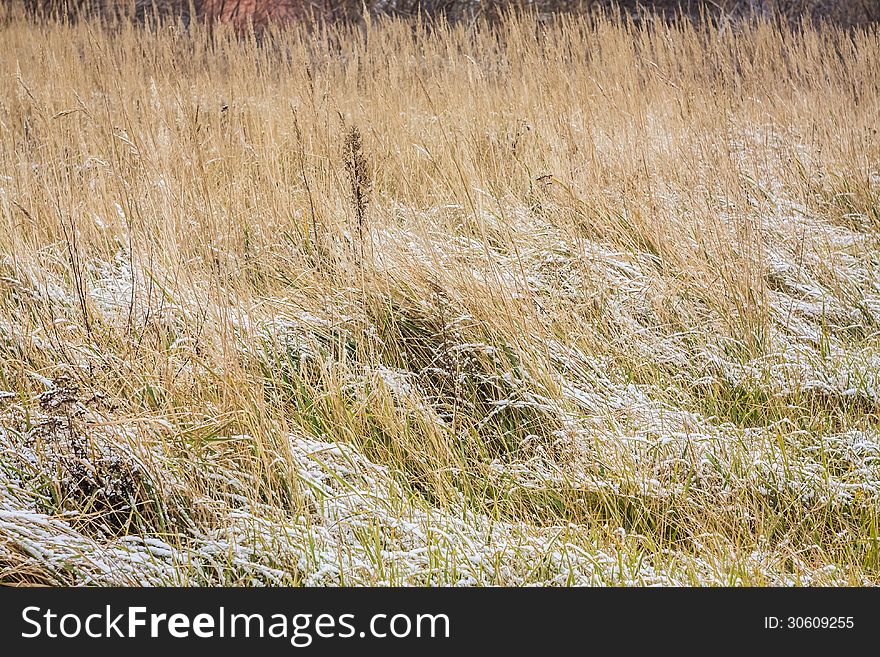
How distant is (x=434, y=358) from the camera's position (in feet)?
7.37

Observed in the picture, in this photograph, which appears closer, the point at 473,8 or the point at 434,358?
the point at 434,358

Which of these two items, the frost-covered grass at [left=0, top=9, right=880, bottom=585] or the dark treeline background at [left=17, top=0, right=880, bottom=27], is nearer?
the frost-covered grass at [left=0, top=9, right=880, bottom=585]

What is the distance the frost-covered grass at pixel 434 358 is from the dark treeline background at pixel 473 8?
11.5 ft

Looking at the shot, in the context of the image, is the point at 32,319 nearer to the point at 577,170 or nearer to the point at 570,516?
the point at 570,516

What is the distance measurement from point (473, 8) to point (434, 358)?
19.2ft

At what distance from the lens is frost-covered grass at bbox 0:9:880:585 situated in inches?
64.9

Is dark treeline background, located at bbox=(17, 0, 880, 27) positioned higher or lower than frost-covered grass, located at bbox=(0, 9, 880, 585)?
higher

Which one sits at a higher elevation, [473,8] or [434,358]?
[473,8]

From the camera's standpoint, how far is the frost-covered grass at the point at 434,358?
5.41 ft

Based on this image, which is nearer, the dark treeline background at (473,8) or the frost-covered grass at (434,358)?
the frost-covered grass at (434,358)

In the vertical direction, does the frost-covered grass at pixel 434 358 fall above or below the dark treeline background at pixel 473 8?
below

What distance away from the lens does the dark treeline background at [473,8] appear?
6.97 m

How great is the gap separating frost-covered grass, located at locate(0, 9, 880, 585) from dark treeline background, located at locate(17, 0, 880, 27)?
11.5ft

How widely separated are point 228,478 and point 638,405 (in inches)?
44.7
